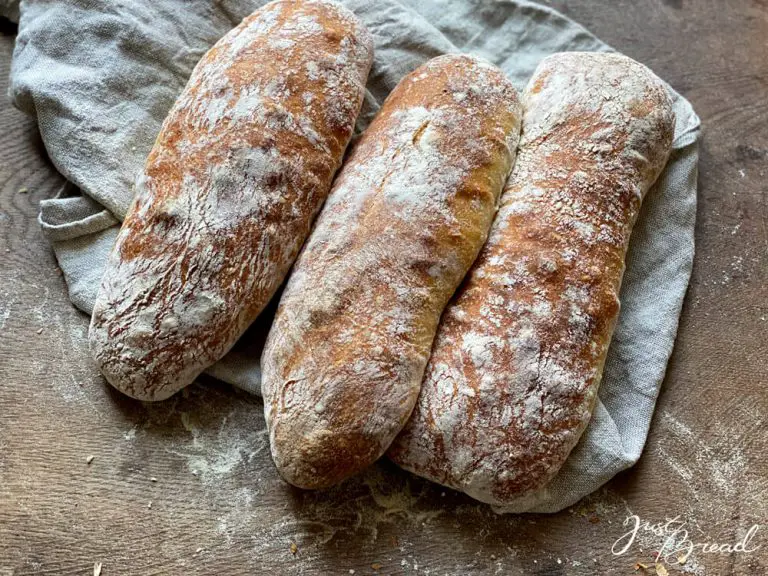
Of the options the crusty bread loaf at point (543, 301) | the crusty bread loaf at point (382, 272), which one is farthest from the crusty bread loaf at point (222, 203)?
the crusty bread loaf at point (543, 301)

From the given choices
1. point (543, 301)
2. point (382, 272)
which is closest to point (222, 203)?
point (382, 272)

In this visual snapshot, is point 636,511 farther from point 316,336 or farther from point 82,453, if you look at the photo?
point 82,453

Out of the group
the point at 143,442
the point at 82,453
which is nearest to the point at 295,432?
the point at 143,442

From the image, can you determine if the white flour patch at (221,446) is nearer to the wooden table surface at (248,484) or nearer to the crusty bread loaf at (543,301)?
the wooden table surface at (248,484)

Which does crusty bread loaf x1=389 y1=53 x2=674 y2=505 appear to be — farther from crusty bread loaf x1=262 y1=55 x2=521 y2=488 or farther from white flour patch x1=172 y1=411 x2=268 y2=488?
white flour patch x1=172 y1=411 x2=268 y2=488

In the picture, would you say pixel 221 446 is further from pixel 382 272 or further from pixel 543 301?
pixel 543 301
